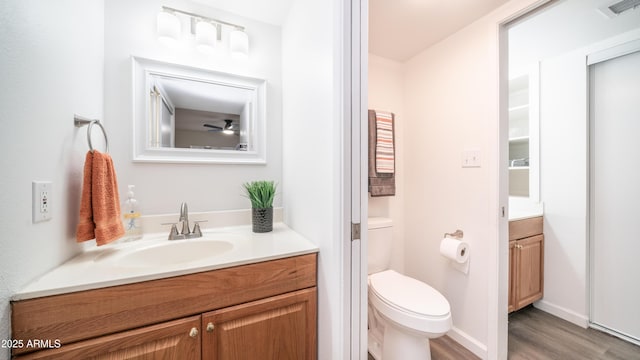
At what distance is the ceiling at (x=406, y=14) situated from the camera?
130 cm

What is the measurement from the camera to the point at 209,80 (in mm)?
1353

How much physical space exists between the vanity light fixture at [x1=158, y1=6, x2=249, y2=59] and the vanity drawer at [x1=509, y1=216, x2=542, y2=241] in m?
2.24

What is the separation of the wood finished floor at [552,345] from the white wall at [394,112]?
2.08 ft

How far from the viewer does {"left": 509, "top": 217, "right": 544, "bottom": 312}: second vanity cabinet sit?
5.46ft

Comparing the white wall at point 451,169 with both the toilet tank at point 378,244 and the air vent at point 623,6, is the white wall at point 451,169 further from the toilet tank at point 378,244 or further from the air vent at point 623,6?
the air vent at point 623,6

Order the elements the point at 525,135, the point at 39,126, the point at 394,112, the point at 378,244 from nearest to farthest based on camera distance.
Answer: the point at 39,126 → the point at 378,244 → the point at 394,112 → the point at 525,135

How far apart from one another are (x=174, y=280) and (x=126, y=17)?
4.56ft

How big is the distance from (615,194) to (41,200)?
10.2ft

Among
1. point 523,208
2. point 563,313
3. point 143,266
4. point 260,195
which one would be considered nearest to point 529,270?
point 563,313

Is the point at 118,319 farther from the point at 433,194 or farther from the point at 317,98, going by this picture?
the point at 433,194

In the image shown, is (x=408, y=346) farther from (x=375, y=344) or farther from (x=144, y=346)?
(x=144, y=346)

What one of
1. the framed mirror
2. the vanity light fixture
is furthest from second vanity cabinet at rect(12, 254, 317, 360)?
the vanity light fixture

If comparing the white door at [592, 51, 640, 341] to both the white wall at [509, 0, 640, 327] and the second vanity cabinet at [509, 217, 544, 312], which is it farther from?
the second vanity cabinet at [509, 217, 544, 312]

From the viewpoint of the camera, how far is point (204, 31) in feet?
4.22
